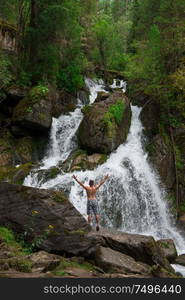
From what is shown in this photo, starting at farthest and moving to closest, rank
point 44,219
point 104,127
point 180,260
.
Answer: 1. point 104,127
2. point 180,260
3. point 44,219

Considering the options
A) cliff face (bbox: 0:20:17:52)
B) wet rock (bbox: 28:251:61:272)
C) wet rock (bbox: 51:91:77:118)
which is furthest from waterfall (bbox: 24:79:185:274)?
cliff face (bbox: 0:20:17:52)

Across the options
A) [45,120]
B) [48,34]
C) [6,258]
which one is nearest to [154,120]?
[45,120]

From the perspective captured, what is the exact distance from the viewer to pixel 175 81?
58.4 ft

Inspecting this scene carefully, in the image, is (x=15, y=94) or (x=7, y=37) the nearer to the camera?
(x=15, y=94)

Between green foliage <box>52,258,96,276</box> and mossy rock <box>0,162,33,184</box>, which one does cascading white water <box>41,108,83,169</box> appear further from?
green foliage <box>52,258,96,276</box>

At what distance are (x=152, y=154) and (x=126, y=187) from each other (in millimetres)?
3395

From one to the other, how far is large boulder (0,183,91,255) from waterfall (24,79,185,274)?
4038mm

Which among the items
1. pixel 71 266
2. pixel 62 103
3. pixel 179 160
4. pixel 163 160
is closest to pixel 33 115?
pixel 62 103

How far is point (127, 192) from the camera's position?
1521cm

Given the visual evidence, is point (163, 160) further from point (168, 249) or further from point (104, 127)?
point (168, 249)

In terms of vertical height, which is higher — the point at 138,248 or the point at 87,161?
the point at 87,161

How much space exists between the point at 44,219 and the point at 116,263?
226 centimetres

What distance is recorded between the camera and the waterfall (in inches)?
566

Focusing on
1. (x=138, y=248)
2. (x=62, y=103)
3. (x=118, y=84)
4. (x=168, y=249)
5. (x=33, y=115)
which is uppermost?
(x=118, y=84)
